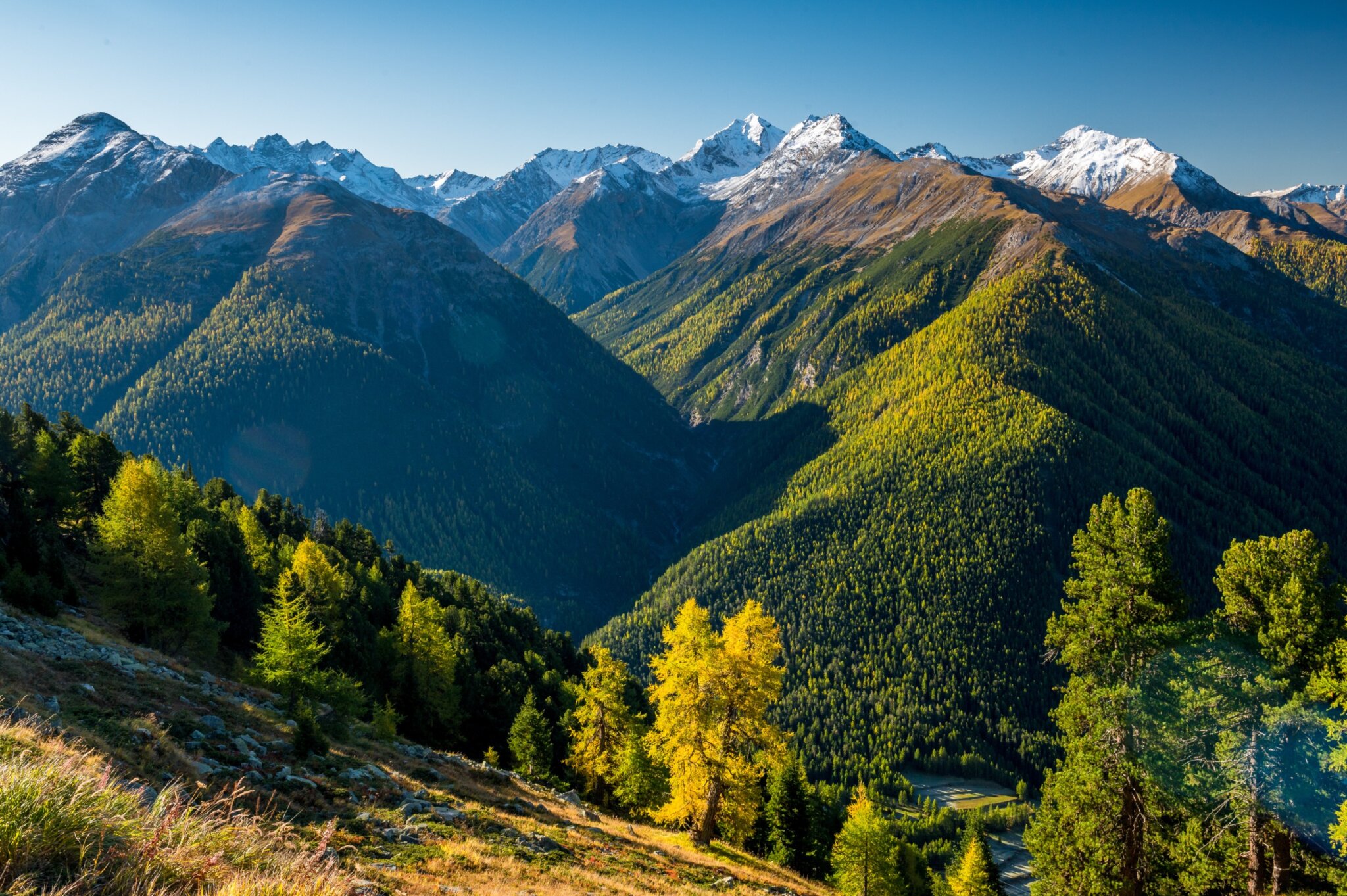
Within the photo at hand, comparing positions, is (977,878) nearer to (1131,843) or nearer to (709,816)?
(709,816)

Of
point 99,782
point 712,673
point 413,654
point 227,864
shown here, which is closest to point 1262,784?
point 712,673

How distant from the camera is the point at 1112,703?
79.6ft

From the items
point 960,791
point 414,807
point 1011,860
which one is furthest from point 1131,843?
point 960,791

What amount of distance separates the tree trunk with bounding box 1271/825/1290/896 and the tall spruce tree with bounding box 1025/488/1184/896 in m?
3.32

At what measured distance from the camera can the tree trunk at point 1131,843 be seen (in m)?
24.5

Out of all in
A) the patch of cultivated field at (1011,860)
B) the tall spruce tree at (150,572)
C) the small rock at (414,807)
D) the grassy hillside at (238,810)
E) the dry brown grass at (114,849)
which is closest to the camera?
the dry brown grass at (114,849)

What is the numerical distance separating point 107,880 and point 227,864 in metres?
1.16

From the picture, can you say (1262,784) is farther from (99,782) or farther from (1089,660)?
(99,782)

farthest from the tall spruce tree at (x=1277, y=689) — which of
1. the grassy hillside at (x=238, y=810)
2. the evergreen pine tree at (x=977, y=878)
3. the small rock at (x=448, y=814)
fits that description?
the evergreen pine tree at (x=977, y=878)

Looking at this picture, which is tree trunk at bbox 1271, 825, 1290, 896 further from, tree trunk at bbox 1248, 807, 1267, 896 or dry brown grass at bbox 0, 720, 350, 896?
dry brown grass at bbox 0, 720, 350, 896

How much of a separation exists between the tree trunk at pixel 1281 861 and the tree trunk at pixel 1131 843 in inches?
140

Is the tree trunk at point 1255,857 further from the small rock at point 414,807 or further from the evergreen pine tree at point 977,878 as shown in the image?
the evergreen pine tree at point 977,878

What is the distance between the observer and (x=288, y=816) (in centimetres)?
1800

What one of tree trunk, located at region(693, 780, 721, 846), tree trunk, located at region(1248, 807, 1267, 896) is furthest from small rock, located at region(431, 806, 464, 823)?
tree trunk, located at region(1248, 807, 1267, 896)
